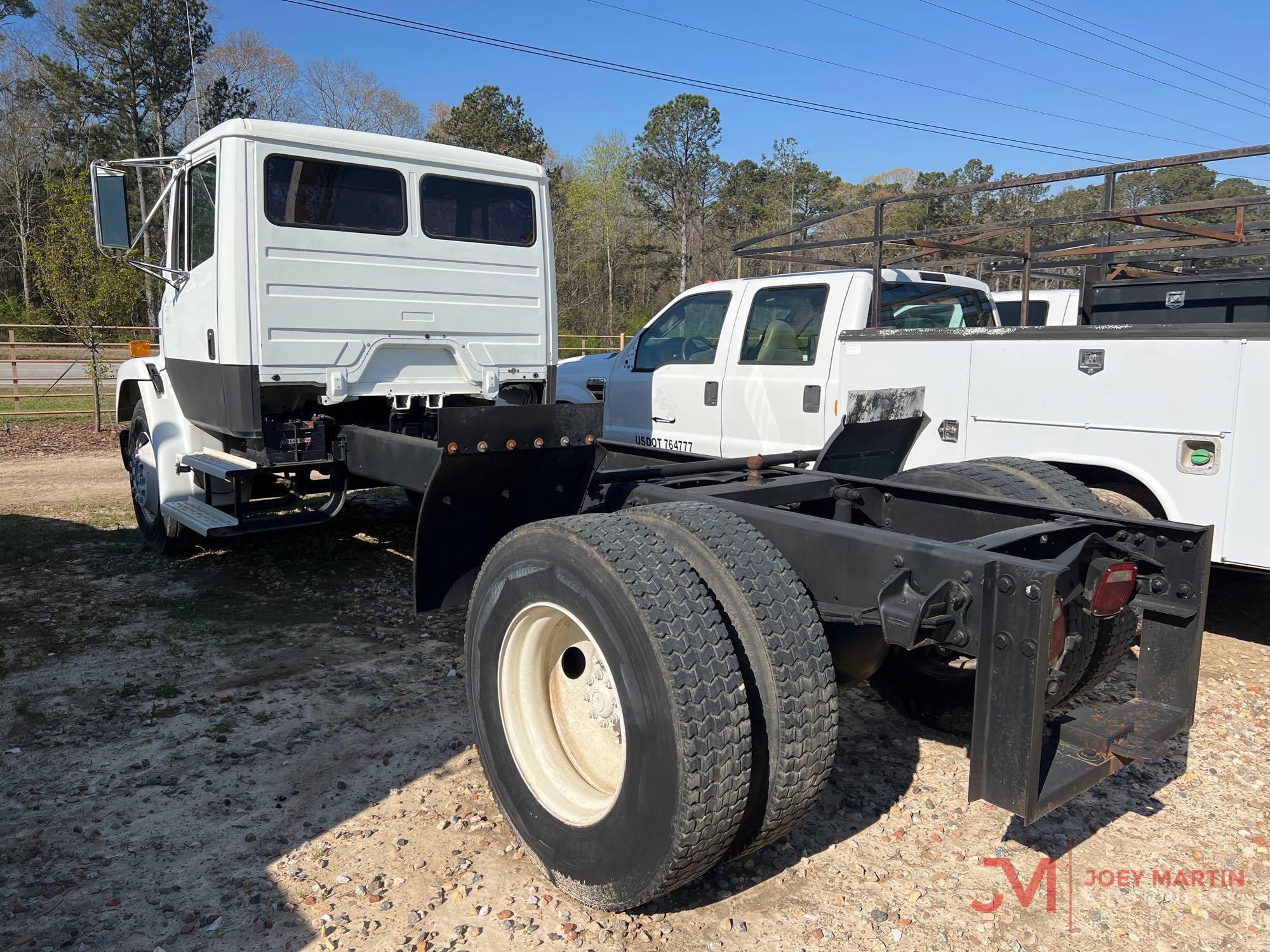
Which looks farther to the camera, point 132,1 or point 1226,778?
point 132,1

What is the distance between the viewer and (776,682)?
2.55m

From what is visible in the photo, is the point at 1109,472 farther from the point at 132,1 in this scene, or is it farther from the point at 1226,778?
the point at 132,1

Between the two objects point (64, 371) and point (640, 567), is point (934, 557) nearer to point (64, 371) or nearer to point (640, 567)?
point (640, 567)

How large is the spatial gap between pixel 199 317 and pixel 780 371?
3.77 metres

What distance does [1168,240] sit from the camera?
6906 millimetres

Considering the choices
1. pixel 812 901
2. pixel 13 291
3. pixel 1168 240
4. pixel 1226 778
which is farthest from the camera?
pixel 13 291

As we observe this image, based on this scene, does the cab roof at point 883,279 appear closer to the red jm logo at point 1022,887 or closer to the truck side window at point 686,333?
the truck side window at point 686,333

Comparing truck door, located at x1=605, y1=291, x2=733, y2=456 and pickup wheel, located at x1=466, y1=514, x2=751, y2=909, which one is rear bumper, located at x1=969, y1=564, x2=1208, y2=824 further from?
truck door, located at x1=605, y1=291, x2=733, y2=456

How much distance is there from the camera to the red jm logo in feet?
9.36

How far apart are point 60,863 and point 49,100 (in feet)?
149

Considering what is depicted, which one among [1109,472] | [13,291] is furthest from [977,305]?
[13,291]

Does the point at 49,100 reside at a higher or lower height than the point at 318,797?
higher

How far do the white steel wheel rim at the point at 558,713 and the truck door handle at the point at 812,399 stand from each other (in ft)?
11.9

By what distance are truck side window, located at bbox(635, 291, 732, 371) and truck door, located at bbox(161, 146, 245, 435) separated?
3.35 meters
